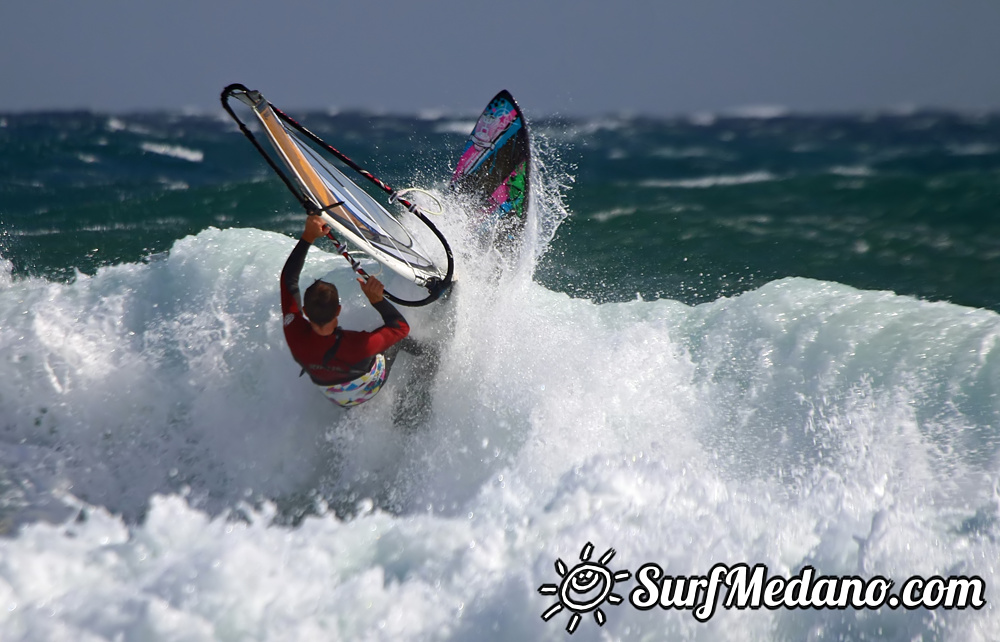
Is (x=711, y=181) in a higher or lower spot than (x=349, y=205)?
lower

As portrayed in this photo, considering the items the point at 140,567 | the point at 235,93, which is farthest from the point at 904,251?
the point at 140,567

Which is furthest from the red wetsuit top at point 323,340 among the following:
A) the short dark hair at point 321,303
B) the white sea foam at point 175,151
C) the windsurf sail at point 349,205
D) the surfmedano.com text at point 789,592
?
the white sea foam at point 175,151

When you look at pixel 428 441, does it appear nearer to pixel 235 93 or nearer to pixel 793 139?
pixel 235 93

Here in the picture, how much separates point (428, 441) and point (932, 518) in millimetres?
2620

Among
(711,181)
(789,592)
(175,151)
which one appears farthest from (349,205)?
(175,151)

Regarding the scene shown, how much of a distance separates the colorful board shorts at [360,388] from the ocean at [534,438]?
0.32 meters

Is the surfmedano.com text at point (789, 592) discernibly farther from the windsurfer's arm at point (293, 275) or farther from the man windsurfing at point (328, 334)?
the windsurfer's arm at point (293, 275)

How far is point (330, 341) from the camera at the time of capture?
12.5ft

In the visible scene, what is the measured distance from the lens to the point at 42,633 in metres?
2.70

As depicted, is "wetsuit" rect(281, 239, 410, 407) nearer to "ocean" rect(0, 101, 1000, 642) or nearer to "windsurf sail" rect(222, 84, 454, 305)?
"windsurf sail" rect(222, 84, 454, 305)

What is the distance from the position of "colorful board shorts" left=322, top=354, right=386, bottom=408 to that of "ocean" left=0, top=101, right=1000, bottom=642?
1.04ft

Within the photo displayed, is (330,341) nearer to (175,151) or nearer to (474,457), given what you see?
(474,457)

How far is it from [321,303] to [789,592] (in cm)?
241

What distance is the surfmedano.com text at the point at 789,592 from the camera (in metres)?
2.87
